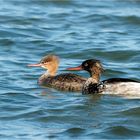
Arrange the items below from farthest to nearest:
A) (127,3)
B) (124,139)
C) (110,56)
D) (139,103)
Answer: (127,3) < (110,56) < (139,103) < (124,139)

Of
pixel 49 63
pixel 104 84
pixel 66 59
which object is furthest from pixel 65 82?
pixel 66 59

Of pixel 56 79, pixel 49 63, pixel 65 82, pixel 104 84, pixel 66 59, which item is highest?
pixel 66 59

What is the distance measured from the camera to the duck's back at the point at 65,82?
16.3 metres

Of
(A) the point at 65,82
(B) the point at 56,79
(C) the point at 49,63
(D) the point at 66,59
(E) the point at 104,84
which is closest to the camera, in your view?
(E) the point at 104,84

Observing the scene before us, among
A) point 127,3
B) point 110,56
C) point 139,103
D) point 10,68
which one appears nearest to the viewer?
point 139,103

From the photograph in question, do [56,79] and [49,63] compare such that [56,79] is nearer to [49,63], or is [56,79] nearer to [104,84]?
[49,63]

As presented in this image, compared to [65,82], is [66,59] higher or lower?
higher

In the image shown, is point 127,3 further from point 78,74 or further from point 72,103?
point 72,103

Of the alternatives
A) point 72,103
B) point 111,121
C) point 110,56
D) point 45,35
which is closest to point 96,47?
point 110,56

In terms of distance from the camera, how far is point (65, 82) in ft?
54.0

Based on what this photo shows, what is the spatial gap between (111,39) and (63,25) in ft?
7.55

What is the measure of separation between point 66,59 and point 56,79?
8.30 feet

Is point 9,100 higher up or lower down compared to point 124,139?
higher up

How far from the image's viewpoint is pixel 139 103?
14.9m
